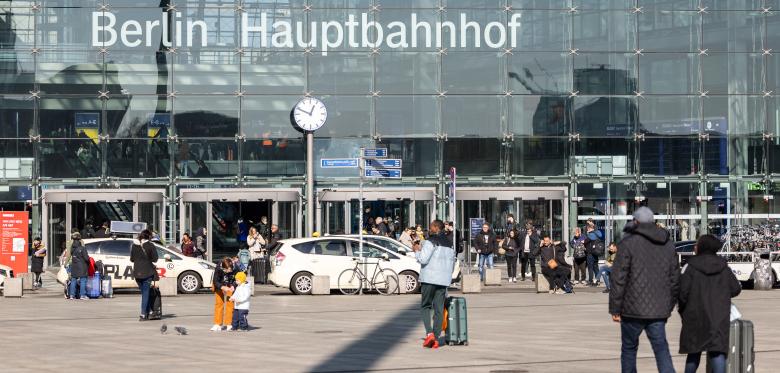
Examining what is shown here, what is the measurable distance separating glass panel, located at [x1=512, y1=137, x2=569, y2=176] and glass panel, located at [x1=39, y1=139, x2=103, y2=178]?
42.3 feet

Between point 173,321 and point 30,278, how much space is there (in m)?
12.2

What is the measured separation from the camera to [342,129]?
4525 centimetres

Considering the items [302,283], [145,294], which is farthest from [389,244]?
[145,294]

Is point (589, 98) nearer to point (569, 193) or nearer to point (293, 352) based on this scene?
point (569, 193)

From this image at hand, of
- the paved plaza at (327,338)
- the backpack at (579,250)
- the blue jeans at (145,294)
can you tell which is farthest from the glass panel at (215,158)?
the blue jeans at (145,294)

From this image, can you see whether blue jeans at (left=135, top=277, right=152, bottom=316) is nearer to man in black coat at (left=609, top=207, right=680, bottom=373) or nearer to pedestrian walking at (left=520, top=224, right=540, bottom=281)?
man in black coat at (left=609, top=207, right=680, bottom=373)

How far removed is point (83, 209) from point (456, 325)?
27009 mm

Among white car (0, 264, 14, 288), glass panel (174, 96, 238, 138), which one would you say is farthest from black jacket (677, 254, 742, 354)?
glass panel (174, 96, 238, 138)

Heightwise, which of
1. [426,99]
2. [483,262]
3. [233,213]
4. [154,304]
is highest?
[426,99]

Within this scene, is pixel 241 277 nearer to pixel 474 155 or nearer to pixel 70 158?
pixel 70 158

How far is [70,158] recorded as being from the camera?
4444 centimetres

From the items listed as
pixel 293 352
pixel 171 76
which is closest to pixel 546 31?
pixel 171 76

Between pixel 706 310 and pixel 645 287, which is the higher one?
pixel 645 287

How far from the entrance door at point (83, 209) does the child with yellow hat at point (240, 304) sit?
2246 centimetres
